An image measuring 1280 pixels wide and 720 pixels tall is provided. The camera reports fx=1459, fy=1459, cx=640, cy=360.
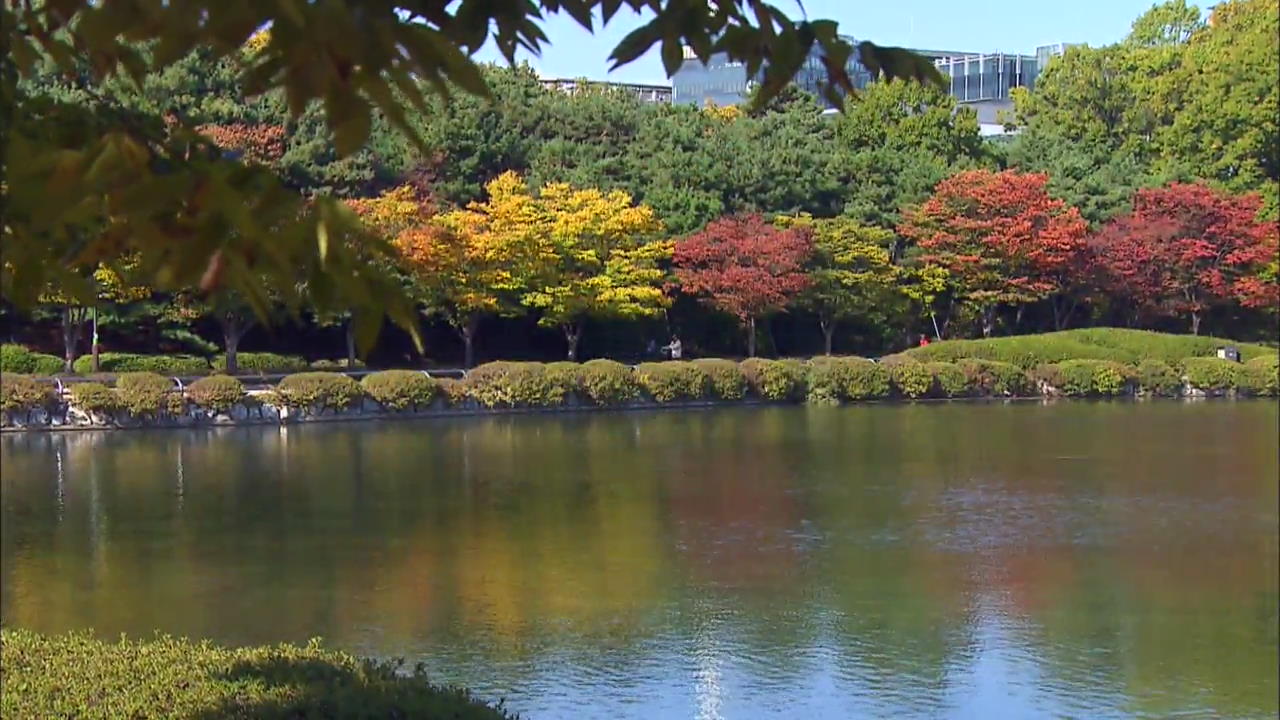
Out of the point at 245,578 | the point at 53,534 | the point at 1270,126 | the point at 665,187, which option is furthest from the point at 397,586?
the point at 1270,126

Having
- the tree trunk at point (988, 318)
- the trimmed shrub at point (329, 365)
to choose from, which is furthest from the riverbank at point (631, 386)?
the tree trunk at point (988, 318)

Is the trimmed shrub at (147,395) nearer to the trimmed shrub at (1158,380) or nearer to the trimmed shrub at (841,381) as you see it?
the trimmed shrub at (841,381)

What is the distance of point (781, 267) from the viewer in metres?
27.6

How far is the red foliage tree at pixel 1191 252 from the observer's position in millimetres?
28242

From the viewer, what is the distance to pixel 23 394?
64.9ft

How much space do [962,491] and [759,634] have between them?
5.93 meters

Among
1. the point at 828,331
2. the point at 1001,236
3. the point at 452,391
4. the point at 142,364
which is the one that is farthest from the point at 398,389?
the point at 1001,236

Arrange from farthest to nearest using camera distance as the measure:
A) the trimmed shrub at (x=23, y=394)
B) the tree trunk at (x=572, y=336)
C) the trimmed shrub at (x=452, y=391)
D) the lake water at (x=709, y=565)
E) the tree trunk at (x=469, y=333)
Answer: the tree trunk at (x=572, y=336)
the tree trunk at (x=469, y=333)
the trimmed shrub at (x=452, y=391)
the trimmed shrub at (x=23, y=394)
the lake water at (x=709, y=565)

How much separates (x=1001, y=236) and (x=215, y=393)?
52.2 ft

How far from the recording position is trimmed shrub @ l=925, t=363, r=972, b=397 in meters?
25.1

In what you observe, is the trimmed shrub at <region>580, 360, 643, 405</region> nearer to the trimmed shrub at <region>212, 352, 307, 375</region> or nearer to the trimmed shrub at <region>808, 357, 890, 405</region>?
the trimmed shrub at <region>808, 357, 890, 405</region>

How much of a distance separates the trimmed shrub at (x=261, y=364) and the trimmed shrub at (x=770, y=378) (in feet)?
24.8

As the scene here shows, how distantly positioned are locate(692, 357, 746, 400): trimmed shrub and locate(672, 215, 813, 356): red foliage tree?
344 cm

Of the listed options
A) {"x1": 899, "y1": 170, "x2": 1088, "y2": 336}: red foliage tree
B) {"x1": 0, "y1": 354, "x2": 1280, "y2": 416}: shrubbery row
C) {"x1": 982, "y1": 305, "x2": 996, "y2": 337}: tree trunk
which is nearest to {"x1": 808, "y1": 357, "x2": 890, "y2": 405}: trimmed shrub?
{"x1": 0, "y1": 354, "x2": 1280, "y2": 416}: shrubbery row
